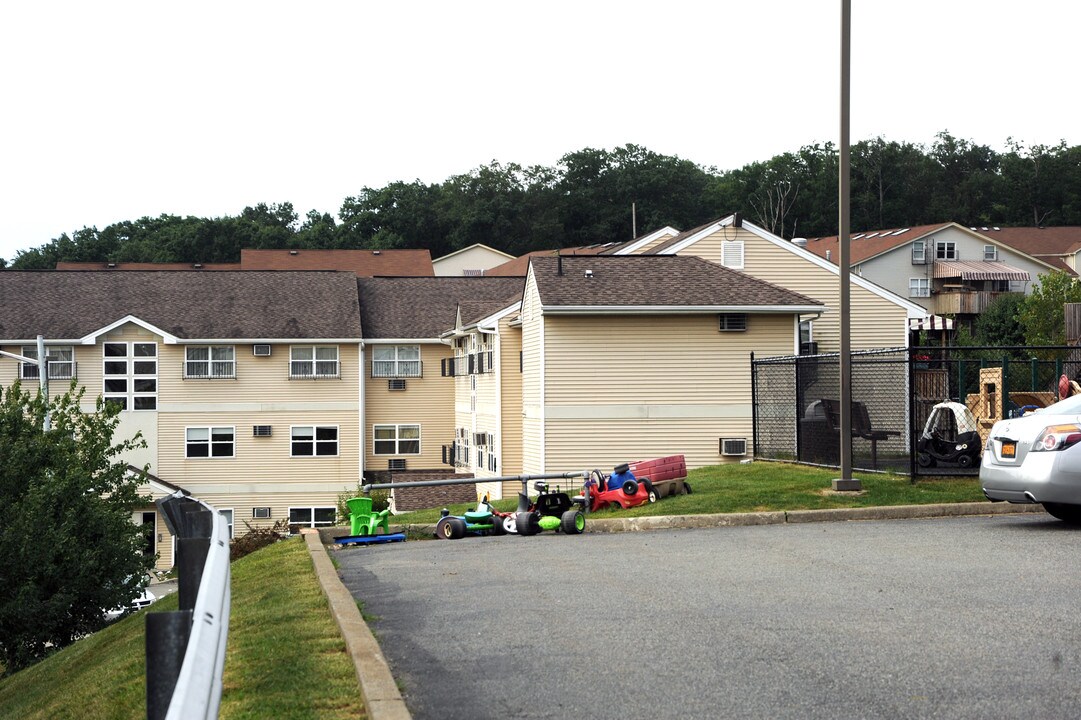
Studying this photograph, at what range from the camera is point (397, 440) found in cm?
4656

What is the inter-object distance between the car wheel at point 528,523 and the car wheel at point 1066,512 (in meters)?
6.43

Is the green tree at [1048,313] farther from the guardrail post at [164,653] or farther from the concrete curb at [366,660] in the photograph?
the guardrail post at [164,653]

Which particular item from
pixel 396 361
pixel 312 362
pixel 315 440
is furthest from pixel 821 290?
pixel 315 440

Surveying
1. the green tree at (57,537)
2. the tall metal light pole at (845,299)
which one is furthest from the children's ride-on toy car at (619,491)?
the green tree at (57,537)

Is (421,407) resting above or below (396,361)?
below

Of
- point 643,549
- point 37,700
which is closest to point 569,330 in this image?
point 643,549

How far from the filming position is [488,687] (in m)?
6.70

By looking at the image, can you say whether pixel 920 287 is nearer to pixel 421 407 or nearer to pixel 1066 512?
pixel 421 407

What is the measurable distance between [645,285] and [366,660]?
25.2 metres

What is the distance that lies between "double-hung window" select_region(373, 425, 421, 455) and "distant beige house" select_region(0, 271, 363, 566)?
1210 millimetres

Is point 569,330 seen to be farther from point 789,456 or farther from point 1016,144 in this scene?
point 1016,144

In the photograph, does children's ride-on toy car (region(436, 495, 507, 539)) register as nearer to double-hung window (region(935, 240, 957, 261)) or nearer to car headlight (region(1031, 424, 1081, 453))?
car headlight (region(1031, 424, 1081, 453))

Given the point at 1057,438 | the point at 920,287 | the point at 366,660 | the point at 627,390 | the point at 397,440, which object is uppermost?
the point at 920,287

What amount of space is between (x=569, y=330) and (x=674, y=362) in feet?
9.28
